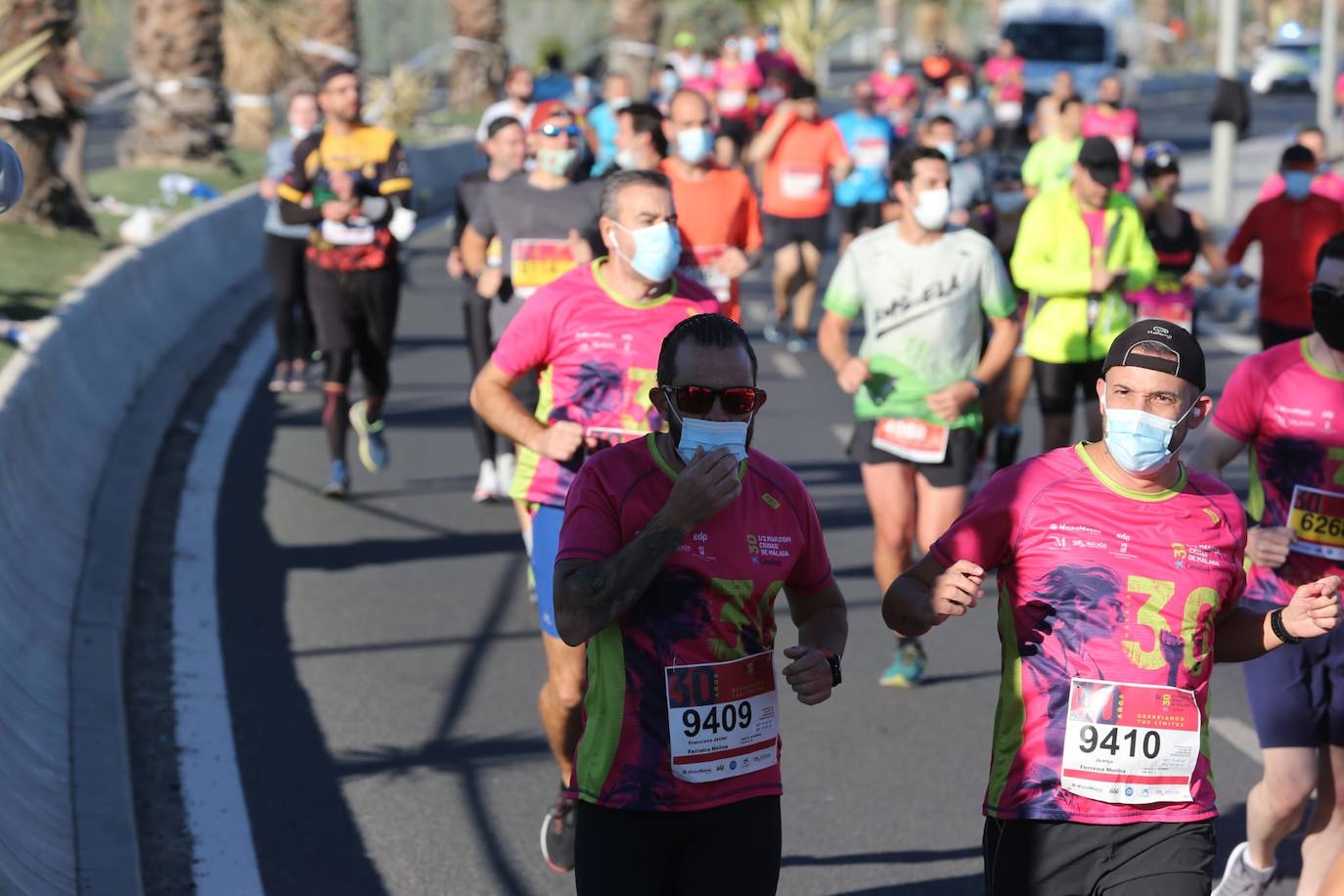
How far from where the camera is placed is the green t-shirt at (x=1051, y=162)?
1605 centimetres

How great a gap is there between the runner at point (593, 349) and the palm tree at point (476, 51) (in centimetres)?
3096

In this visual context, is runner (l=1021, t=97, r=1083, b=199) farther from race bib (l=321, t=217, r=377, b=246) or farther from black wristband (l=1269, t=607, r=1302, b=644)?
black wristband (l=1269, t=607, r=1302, b=644)

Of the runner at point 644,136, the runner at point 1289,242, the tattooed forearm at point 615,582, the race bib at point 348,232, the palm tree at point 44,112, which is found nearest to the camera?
the tattooed forearm at point 615,582

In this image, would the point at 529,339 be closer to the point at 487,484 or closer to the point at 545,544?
the point at 545,544

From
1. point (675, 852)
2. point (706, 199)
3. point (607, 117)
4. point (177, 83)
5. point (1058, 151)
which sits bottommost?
point (177, 83)

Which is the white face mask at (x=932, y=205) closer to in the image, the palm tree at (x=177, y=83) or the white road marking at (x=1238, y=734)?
the white road marking at (x=1238, y=734)

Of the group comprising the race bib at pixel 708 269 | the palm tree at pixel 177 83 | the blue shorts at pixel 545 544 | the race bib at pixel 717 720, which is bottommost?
the palm tree at pixel 177 83

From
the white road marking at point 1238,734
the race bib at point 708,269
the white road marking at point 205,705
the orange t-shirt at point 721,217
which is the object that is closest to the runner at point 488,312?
the orange t-shirt at point 721,217

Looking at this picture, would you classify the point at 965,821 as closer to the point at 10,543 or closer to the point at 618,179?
the point at 618,179

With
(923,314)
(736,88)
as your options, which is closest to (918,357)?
(923,314)

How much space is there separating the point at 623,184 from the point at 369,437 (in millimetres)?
5271

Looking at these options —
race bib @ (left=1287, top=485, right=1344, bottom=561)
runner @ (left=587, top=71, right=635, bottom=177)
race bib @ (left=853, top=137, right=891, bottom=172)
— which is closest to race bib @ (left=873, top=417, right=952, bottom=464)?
race bib @ (left=1287, top=485, right=1344, bottom=561)

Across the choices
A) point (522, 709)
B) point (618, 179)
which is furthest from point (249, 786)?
point (618, 179)

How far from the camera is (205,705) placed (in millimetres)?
7590
